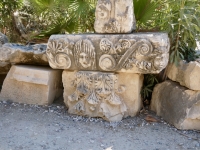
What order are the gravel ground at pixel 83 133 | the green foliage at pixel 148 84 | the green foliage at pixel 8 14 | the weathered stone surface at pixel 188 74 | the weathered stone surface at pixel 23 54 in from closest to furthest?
the gravel ground at pixel 83 133, the weathered stone surface at pixel 188 74, the green foliage at pixel 148 84, the weathered stone surface at pixel 23 54, the green foliage at pixel 8 14

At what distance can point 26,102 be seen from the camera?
3.06 meters

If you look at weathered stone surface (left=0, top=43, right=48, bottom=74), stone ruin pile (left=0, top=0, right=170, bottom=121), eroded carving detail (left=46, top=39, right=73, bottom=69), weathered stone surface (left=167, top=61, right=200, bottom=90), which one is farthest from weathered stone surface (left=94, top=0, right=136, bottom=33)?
weathered stone surface (left=0, top=43, right=48, bottom=74)

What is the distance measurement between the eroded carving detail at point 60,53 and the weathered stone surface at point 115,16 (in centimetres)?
39

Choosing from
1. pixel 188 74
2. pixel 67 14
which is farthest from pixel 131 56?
pixel 67 14

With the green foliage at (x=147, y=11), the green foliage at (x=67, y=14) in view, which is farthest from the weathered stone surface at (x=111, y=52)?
the green foliage at (x=67, y=14)

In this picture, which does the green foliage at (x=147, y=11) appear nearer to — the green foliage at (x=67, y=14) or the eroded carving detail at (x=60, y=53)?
the green foliage at (x=67, y=14)

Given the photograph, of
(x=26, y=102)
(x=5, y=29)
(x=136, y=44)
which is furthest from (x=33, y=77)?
(x=5, y=29)

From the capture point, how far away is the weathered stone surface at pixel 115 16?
98.8 inches

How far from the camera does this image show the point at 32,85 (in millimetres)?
2980

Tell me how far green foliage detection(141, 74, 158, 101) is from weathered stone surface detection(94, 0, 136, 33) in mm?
620

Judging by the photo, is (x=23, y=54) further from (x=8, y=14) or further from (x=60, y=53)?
(x=8, y=14)

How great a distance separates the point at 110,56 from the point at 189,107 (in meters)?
0.86

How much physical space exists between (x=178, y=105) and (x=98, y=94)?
775 millimetres

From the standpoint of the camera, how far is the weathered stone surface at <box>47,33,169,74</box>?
2371mm
